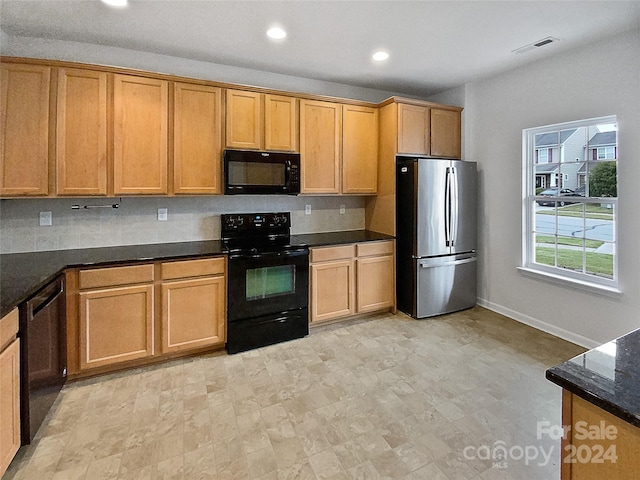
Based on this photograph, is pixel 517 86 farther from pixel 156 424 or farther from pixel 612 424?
pixel 156 424

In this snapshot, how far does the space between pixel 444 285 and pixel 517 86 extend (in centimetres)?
227

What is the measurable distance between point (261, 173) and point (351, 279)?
1.46m

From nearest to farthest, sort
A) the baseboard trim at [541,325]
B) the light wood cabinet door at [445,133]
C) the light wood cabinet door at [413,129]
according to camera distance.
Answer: the baseboard trim at [541,325] < the light wood cabinet door at [413,129] < the light wood cabinet door at [445,133]

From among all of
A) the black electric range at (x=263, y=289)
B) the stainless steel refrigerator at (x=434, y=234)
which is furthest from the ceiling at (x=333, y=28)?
the black electric range at (x=263, y=289)

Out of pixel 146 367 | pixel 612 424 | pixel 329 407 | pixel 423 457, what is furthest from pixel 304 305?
pixel 612 424

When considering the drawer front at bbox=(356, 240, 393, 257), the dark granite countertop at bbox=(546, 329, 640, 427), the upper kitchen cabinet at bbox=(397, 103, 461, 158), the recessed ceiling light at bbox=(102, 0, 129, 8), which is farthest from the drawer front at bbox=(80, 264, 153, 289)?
the upper kitchen cabinet at bbox=(397, 103, 461, 158)

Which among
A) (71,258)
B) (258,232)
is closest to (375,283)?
(258,232)

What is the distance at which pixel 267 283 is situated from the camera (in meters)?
3.24

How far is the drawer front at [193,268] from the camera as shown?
2.83 m

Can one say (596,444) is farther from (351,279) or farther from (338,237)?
(338,237)

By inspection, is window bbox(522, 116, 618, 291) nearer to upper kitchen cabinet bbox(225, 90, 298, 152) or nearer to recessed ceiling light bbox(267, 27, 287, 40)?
upper kitchen cabinet bbox(225, 90, 298, 152)

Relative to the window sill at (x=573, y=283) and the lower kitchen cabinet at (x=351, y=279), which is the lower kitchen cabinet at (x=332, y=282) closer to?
the lower kitchen cabinet at (x=351, y=279)

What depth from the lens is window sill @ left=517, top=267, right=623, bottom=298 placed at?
3.01m

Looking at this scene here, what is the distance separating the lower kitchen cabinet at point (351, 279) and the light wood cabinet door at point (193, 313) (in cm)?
94
